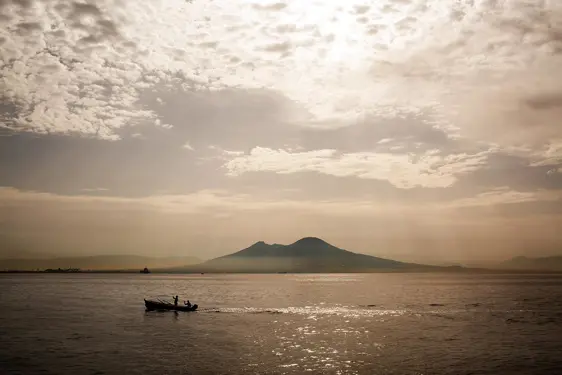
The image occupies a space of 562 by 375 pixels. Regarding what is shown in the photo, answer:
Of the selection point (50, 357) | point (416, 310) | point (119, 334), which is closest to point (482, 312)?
point (416, 310)

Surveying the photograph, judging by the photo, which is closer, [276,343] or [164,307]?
[276,343]

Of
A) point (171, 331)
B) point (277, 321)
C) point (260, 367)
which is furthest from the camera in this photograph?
point (277, 321)

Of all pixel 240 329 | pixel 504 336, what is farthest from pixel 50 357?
pixel 504 336

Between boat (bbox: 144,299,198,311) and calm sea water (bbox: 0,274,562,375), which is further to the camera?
boat (bbox: 144,299,198,311)

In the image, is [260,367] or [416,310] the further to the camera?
[416,310]

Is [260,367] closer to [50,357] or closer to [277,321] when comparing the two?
[50,357]

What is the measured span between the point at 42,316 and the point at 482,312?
96.0 metres

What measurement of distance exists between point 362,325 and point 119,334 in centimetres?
4109

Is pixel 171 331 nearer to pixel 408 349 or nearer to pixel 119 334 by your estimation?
pixel 119 334

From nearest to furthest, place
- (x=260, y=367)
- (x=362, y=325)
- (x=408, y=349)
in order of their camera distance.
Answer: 1. (x=260, y=367)
2. (x=408, y=349)
3. (x=362, y=325)

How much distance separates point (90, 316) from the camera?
95438 mm

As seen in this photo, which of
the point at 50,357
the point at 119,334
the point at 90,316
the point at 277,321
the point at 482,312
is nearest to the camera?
the point at 50,357

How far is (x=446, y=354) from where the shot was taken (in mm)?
56344

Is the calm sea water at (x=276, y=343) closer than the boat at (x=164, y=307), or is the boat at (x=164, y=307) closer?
the calm sea water at (x=276, y=343)
